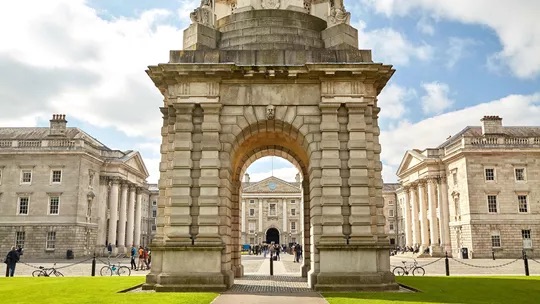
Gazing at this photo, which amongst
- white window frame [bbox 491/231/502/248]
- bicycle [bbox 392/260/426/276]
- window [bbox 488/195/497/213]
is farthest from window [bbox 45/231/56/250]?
window [bbox 488/195/497/213]

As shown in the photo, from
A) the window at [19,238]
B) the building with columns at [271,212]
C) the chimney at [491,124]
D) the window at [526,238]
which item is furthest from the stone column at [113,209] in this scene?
the window at [526,238]

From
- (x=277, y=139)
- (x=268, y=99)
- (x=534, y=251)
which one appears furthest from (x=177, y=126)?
(x=534, y=251)

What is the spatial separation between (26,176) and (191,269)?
4086cm

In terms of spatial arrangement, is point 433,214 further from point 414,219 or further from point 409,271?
point 409,271

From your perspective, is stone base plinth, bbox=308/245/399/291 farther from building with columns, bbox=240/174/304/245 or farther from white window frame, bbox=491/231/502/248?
building with columns, bbox=240/174/304/245

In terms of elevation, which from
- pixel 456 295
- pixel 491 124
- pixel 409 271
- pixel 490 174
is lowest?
pixel 409 271

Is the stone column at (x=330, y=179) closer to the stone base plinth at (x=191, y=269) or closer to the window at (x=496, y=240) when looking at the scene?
the stone base plinth at (x=191, y=269)

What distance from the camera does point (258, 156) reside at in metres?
23.7

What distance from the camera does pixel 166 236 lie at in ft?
55.5

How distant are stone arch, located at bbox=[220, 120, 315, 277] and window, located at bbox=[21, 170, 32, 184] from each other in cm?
3569

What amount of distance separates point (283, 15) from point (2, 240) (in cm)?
4228

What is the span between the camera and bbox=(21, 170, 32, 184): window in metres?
50.3

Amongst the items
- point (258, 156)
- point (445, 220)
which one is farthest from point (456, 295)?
point (445, 220)

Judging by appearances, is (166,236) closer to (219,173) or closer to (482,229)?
(219,173)
